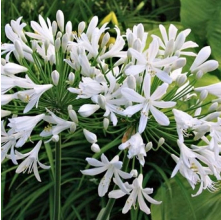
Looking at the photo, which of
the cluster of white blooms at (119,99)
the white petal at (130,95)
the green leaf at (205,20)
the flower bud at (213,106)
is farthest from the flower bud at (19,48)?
the green leaf at (205,20)

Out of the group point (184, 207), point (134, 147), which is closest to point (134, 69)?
point (134, 147)

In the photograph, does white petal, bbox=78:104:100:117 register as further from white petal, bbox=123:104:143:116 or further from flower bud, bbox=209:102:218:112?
flower bud, bbox=209:102:218:112

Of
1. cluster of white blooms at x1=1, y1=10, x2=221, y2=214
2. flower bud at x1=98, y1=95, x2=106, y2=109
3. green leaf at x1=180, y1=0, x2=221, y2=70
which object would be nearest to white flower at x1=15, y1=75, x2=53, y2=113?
cluster of white blooms at x1=1, y1=10, x2=221, y2=214

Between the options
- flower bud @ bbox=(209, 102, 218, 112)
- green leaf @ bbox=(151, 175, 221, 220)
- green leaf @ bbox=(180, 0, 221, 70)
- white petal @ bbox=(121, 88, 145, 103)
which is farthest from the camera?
green leaf @ bbox=(180, 0, 221, 70)

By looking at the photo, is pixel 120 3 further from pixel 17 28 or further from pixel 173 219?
pixel 17 28

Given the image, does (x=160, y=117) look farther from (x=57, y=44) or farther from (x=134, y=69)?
(x=57, y=44)

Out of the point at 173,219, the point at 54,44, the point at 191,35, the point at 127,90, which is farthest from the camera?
the point at 191,35

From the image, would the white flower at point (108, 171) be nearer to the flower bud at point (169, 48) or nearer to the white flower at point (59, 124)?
the white flower at point (59, 124)

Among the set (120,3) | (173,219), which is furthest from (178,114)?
(120,3)
